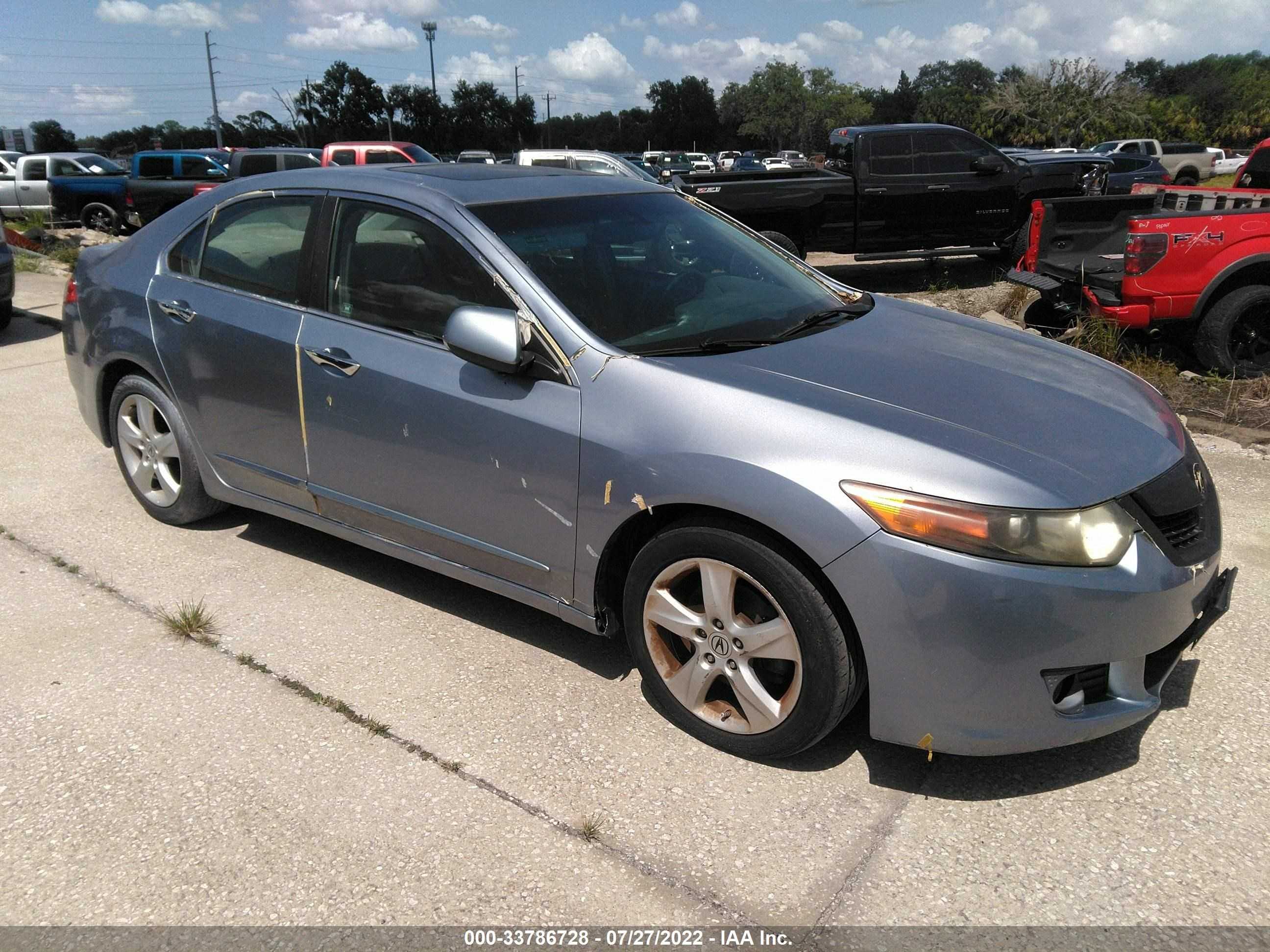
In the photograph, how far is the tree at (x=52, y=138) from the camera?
65312mm

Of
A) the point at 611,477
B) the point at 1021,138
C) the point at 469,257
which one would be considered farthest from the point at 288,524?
the point at 1021,138

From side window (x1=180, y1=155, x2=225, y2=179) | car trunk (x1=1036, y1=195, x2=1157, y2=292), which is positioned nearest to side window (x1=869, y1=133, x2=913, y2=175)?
car trunk (x1=1036, y1=195, x2=1157, y2=292)

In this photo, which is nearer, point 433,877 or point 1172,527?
point 433,877

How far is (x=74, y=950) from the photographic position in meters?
2.25

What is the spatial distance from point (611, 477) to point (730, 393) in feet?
1.42

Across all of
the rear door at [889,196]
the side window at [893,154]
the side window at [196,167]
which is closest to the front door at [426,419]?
the rear door at [889,196]

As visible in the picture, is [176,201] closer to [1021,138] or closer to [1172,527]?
[1172,527]

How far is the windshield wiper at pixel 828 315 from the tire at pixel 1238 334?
412 cm

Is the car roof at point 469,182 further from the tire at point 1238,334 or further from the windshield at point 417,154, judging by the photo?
the windshield at point 417,154

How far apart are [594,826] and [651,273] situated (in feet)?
6.20

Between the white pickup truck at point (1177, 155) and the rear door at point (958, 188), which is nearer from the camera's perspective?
the rear door at point (958, 188)

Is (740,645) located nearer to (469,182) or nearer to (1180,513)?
(1180,513)

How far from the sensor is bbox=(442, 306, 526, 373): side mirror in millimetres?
3008

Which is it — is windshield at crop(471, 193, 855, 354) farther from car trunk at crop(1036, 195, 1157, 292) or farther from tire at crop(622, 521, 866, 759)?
car trunk at crop(1036, 195, 1157, 292)
